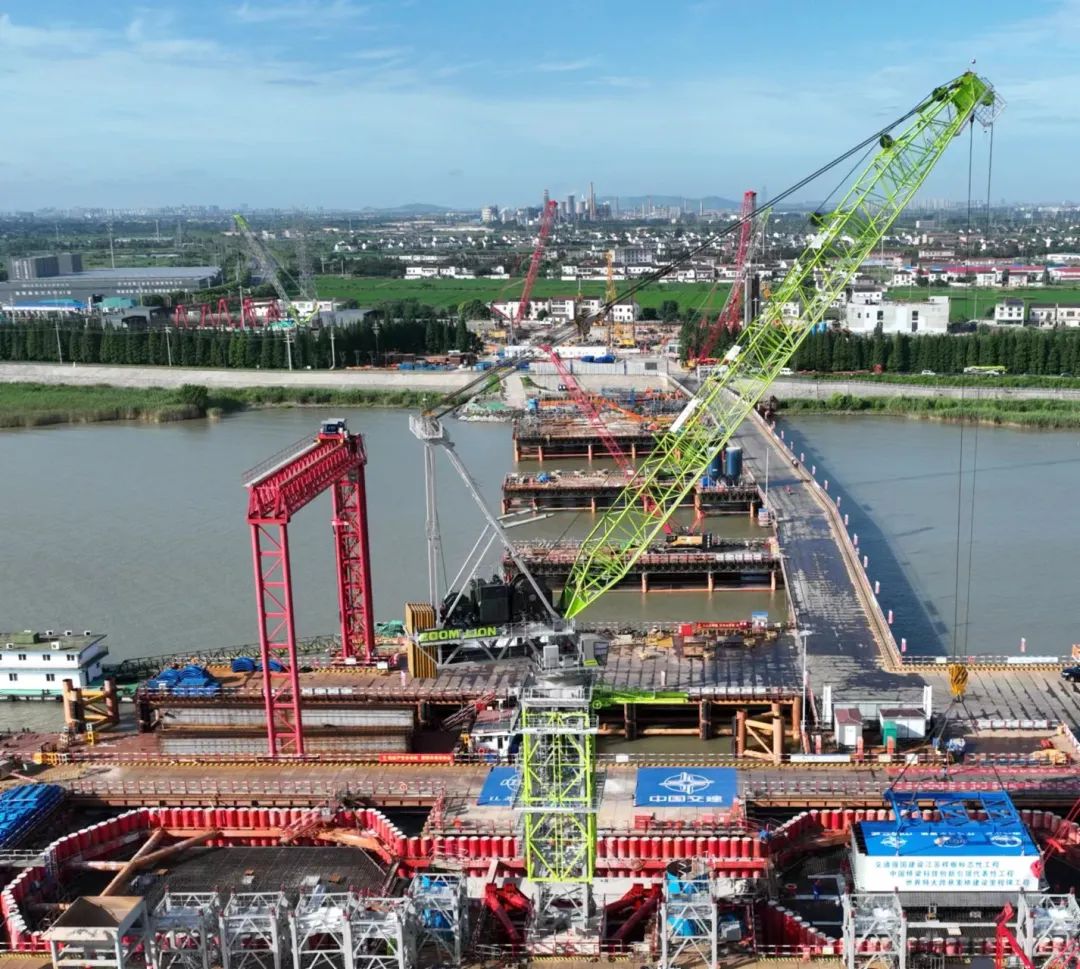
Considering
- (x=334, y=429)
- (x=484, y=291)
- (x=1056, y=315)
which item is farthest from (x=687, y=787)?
(x=484, y=291)

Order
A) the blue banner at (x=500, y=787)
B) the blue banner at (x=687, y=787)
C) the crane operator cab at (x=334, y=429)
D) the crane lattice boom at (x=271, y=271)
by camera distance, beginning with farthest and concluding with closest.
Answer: the crane lattice boom at (x=271, y=271) → the crane operator cab at (x=334, y=429) → the blue banner at (x=500, y=787) → the blue banner at (x=687, y=787)

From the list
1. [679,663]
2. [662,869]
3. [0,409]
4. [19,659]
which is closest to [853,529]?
[679,663]

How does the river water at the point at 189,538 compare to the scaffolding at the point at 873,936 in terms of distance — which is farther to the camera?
the river water at the point at 189,538

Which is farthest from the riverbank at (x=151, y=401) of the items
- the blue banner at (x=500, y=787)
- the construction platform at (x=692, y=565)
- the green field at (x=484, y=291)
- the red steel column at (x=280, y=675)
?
the green field at (x=484, y=291)

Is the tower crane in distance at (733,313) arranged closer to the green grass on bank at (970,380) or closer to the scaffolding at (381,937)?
the green grass on bank at (970,380)

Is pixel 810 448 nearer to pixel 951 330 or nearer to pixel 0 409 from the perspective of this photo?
pixel 951 330

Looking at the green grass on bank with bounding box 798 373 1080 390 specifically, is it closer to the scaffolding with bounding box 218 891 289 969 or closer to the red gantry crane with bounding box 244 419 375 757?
the red gantry crane with bounding box 244 419 375 757

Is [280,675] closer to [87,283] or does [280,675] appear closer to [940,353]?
[940,353]
